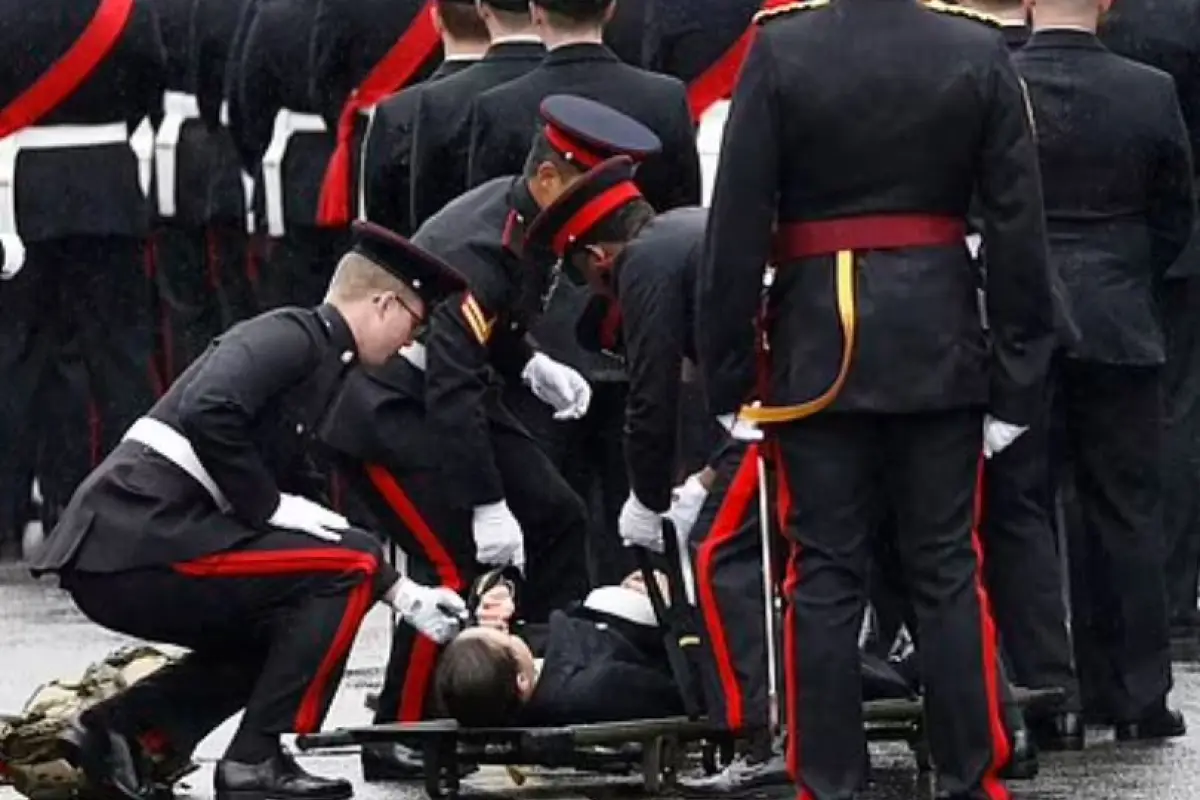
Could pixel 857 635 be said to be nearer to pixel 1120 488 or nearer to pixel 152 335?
pixel 1120 488

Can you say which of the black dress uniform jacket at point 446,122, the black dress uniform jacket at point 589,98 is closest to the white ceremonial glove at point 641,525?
the black dress uniform jacket at point 589,98

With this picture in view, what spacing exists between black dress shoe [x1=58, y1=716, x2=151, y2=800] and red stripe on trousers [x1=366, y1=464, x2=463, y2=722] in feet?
2.41

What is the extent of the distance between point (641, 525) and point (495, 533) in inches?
16.6

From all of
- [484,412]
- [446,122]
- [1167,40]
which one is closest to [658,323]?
[484,412]

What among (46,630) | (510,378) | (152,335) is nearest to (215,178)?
(152,335)

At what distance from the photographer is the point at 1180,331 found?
12.4 meters

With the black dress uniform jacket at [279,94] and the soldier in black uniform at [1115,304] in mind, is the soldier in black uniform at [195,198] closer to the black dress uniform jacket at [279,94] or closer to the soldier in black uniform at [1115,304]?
the black dress uniform jacket at [279,94]

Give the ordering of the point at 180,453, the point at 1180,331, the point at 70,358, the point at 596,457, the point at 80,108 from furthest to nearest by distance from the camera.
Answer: the point at 70,358 < the point at 80,108 < the point at 1180,331 < the point at 596,457 < the point at 180,453

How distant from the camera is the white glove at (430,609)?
10148 mm

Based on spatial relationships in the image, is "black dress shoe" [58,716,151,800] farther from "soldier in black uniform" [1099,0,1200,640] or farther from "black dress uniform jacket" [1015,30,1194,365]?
"soldier in black uniform" [1099,0,1200,640]

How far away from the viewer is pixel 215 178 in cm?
1597

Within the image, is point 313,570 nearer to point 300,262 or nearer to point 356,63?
point 356,63

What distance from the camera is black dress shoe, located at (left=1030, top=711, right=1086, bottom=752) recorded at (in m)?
10.9

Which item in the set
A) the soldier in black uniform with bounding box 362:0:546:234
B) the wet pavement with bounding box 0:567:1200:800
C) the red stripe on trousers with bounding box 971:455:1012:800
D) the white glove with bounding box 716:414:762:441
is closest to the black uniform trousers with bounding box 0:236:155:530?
the wet pavement with bounding box 0:567:1200:800
